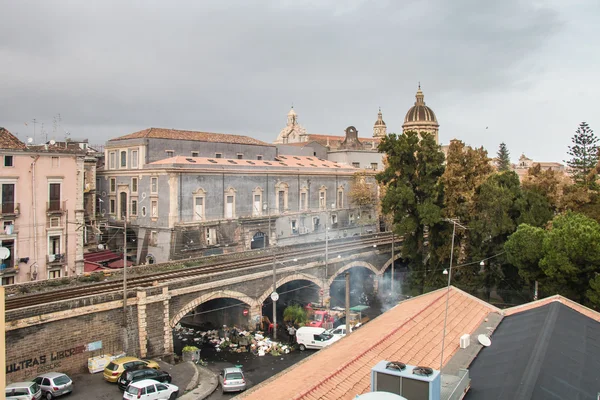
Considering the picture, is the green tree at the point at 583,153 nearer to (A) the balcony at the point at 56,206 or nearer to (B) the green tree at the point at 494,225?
(B) the green tree at the point at 494,225

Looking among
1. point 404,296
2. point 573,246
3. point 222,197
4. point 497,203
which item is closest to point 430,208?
point 497,203

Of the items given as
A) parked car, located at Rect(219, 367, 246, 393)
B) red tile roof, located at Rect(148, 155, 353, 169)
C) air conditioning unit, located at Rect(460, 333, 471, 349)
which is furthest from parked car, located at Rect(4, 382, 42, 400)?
red tile roof, located at Rect(148, 155, 353, 169)

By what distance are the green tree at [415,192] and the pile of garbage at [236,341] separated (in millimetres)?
13890

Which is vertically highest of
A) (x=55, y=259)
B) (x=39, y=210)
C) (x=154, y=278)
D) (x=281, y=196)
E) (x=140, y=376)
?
(x=281, y=196)

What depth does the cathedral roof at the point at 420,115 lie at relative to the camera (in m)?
80.9

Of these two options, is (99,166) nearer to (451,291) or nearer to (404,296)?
(404,296)

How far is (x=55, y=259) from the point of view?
104 ft

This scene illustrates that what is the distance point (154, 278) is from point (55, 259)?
869cm

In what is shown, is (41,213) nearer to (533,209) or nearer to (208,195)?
(208,195)

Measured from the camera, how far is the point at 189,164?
132ft

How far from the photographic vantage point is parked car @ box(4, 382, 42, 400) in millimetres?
17414

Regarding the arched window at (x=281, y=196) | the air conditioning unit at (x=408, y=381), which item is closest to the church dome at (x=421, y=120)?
the arched window at (x=281, y=196)

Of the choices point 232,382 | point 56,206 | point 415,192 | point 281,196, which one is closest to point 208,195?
point 281,196

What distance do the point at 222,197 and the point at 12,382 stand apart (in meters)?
25.2
